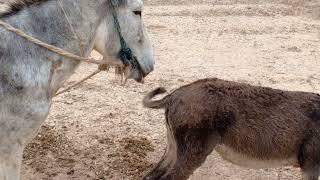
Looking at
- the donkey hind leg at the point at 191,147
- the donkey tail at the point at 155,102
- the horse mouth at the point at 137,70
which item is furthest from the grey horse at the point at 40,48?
the donkey hind leg at the point at 191,147

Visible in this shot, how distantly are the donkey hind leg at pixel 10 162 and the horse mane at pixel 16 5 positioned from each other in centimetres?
97

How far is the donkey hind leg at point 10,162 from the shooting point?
11.6 feet

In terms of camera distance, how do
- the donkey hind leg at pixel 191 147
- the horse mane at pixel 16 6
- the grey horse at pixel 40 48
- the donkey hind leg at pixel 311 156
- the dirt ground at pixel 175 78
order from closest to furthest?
1. the grey horse at pixel 40 48
2. the horse mane at pixel 16 6
3. the donkey hind leg at pixel 191 147
4. the donkey hind leg at pixel 311 156
5. the dirt ground at pixel 175 78

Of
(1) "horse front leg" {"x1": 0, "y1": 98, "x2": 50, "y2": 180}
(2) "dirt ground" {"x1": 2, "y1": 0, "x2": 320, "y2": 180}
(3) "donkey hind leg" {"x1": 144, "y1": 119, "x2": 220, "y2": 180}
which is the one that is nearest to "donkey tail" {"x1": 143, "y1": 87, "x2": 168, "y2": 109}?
(3) "donkey hind leg" {"x1": 144, "y1": 119, "x2": 220, "y2": 180}

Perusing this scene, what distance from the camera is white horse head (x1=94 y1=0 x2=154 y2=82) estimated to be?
374cm

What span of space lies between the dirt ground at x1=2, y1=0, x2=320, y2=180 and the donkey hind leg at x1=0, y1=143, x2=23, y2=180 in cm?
181

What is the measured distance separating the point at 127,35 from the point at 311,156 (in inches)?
82.8

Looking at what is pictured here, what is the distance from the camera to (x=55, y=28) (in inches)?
143

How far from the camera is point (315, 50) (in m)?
9.38

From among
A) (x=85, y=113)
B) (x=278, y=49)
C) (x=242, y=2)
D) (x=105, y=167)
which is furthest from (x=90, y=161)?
(x=242, y=2)

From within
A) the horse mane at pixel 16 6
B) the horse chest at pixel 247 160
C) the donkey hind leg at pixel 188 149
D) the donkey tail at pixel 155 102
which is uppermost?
the horse mane at pixel 16 6

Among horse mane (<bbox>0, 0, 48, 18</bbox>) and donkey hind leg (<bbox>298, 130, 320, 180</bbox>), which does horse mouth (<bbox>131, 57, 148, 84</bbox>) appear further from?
donkey hind leg (<bbox>298, 130, 320, 180</bbox>)

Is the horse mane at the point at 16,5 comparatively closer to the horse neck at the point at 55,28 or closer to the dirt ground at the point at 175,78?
the horse neck at the point at 55,28

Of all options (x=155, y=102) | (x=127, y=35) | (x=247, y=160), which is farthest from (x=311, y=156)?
(x=127, y=35)
